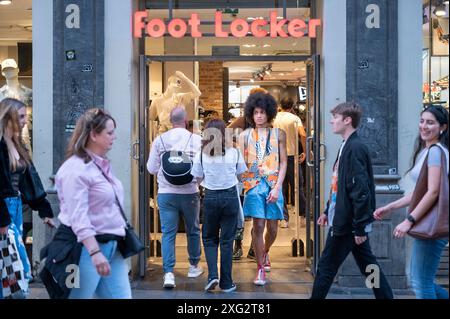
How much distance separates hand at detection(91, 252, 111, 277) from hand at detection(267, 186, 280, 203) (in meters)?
3.38

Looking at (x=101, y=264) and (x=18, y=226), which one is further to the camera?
(x=18, y=226)

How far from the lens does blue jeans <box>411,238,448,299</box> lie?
18.0 feet

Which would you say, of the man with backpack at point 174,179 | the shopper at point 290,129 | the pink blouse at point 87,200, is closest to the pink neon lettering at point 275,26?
the man with backpack at point 174,179

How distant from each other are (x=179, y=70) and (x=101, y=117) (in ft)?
15.4

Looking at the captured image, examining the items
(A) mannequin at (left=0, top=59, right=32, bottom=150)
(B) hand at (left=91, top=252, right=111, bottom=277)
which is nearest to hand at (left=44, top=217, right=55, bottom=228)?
(B) hand at (left=91, top=252, right=111, bottom=277)

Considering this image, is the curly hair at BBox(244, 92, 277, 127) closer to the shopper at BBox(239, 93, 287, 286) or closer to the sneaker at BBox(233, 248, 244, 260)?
the shopper at BBox(239, 93, 287, 286)

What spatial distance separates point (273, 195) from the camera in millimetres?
7805

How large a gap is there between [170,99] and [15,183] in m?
3.43

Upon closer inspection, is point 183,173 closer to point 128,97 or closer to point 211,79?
point 128,97

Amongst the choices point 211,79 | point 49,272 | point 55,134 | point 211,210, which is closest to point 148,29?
point 55,134

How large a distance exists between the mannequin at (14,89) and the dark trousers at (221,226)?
214 centimetres

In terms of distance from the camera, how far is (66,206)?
474 centimetres

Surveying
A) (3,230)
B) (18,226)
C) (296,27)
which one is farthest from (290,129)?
(3,230)

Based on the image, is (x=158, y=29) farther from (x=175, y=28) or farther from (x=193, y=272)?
(x=193, y=272)
